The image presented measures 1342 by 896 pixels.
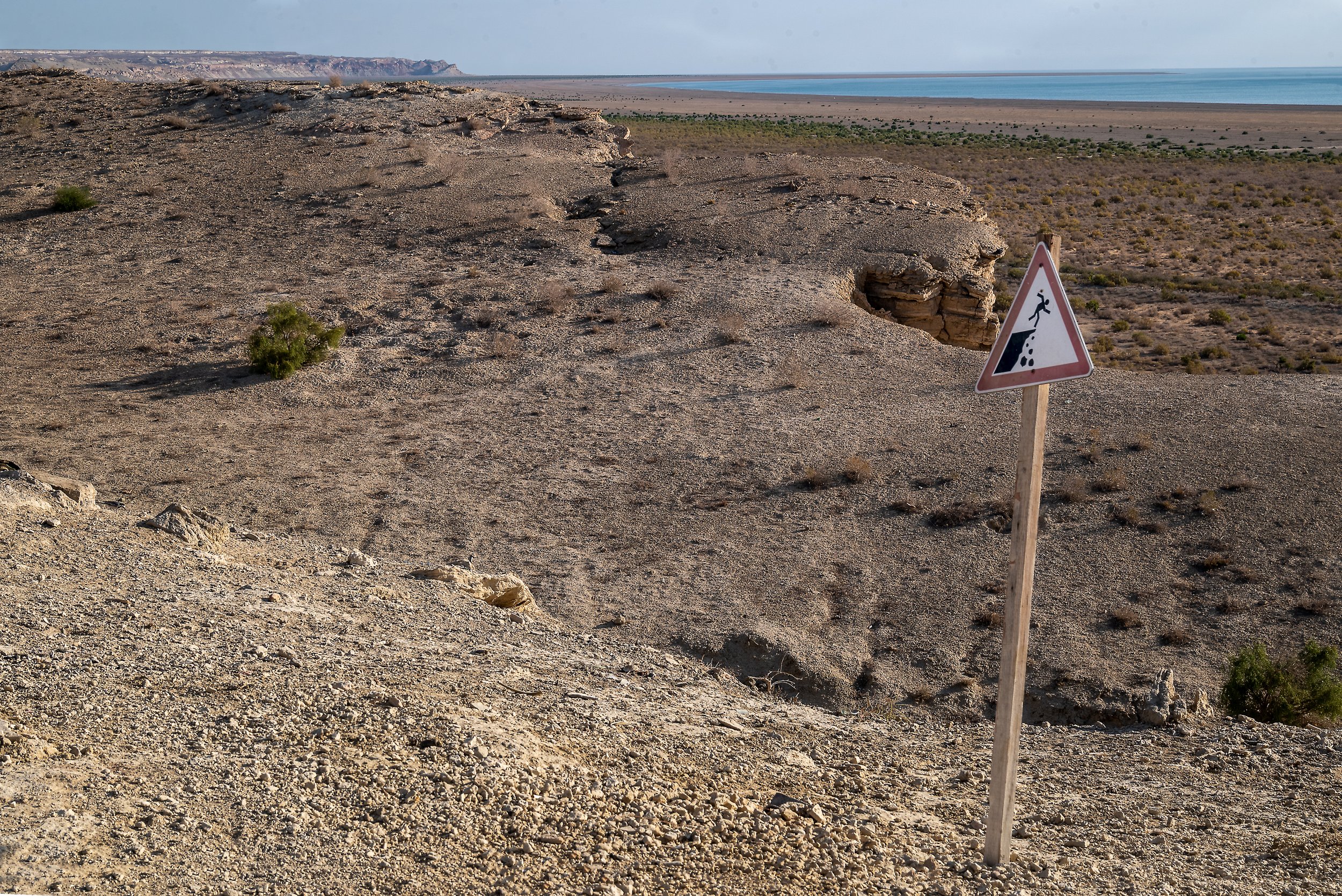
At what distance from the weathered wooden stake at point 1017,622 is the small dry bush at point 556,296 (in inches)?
554

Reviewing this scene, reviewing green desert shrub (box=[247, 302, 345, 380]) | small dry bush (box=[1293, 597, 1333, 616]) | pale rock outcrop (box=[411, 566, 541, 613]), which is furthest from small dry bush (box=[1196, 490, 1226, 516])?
green desert shrub (box=[247, 302, 345, 380])

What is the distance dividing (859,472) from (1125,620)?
13.0 feet

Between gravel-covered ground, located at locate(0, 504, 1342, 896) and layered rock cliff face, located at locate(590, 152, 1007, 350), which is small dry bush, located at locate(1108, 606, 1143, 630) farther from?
layered rock cliff face, located at locate(590, 152, 1007, 350)

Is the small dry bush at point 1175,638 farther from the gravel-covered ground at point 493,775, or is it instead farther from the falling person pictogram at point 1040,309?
the falling person pictogram at point 1040,309

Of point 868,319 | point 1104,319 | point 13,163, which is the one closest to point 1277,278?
point 1104,319

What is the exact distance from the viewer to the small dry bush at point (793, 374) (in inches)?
630

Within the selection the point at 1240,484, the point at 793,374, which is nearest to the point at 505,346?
the point at 793,374

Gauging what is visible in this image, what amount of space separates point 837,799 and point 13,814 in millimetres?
4008

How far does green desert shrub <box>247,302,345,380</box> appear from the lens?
52.1 ft

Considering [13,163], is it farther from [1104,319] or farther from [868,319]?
[1104,319]

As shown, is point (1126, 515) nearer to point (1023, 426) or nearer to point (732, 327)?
point (732, 327)

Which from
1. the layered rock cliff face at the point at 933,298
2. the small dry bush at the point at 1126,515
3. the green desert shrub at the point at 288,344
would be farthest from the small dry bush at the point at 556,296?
the small dry bush at the point at 1126,515

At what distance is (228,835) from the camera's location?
4402 mm

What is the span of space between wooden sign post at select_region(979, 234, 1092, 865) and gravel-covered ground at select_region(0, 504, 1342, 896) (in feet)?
1.43
